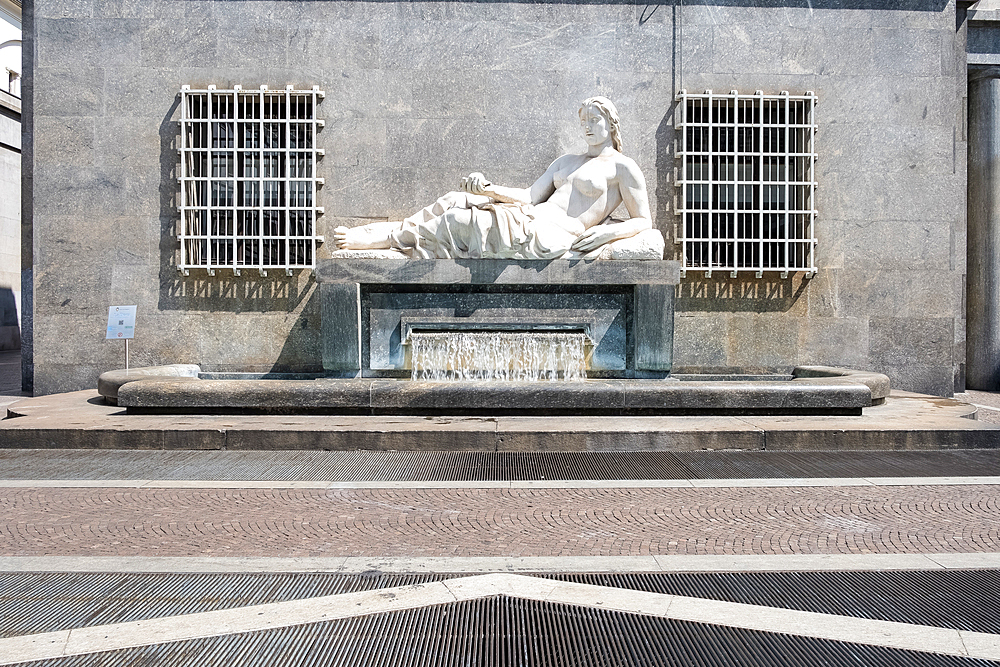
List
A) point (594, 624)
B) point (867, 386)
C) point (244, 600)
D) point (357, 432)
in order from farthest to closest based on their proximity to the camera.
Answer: point (867, 386)
point (357, 432)
point (244, 600)
point (594, 624)

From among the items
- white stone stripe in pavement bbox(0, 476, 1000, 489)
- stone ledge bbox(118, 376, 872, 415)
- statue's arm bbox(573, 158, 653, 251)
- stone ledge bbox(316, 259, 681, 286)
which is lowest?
white stone stripe in pavement bbox(0, 476, 1000, 489)

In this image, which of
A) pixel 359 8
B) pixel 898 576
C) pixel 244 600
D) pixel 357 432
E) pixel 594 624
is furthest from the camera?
pixel 359 8

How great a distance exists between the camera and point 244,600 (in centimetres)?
301

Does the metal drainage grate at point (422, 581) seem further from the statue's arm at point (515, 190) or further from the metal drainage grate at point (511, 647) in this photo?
the statue's arm at point (515, 190)

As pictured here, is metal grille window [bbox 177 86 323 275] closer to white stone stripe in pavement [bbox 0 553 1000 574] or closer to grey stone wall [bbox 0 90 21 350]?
white stone stripe in pavement [bbox 0 553 1000 574]

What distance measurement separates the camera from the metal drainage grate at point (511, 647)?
249 centimetres

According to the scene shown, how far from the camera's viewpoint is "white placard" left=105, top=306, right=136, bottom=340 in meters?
8.48

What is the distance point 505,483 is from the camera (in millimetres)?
5035

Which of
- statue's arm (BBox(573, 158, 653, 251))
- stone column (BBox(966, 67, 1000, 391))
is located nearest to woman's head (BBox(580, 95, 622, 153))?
statue's arm (BBox(573, 158, 653, 251))

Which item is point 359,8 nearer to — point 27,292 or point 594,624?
point 27,292

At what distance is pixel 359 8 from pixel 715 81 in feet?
15.8

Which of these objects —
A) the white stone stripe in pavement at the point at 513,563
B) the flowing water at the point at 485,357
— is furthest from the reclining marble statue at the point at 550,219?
the white stone stripe in pavement at the point at 513,563

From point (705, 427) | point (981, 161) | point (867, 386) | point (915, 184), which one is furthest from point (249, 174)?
point (981, 161)

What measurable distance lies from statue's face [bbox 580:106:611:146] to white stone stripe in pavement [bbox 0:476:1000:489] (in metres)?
5.26
